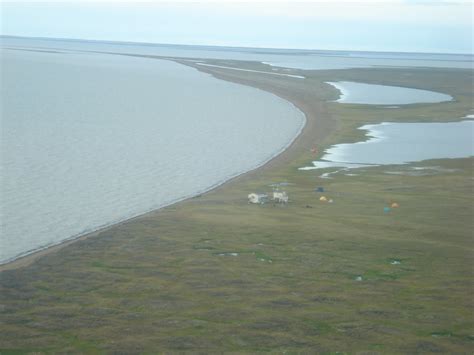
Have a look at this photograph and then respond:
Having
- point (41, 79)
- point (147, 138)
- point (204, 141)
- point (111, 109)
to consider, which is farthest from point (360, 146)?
point (41, 79)

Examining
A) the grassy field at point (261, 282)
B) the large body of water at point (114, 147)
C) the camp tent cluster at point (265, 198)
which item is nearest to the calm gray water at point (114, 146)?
the large body of water at point (114, 147)

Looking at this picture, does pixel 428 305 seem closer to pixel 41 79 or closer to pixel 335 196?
pixel 335 196

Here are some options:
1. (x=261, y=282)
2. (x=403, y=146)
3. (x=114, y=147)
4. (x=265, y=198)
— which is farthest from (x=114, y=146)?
(x=261, y=282)

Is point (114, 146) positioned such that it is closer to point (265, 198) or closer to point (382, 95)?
point (265, 198)

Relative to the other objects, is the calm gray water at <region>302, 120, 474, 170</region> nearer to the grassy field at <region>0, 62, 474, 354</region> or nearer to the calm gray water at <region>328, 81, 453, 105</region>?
the grassy field at <region>0, 62, 474, 354</region>

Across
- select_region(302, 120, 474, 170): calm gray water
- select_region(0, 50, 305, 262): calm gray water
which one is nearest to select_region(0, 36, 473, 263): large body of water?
select_region(0, 50, 305, 262): calm gray water

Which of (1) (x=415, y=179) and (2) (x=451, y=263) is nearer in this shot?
(2) (x=451, y=263)

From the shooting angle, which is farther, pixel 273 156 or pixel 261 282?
pixel 273 156
